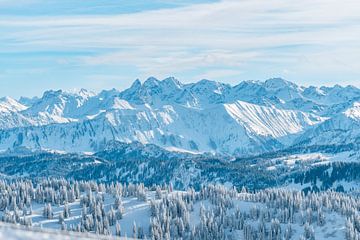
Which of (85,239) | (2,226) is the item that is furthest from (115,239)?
(2,226)

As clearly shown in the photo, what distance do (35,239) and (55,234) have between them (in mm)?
639

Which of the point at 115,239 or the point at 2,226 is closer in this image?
the point at 115,239

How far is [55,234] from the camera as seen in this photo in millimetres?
18875

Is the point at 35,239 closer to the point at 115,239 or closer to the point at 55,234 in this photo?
the point at 55,234

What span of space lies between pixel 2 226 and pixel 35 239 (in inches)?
59.9

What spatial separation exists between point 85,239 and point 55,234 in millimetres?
985

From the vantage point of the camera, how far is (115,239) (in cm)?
1791

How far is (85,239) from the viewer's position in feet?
62.8

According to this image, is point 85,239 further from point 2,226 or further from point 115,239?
point 2,226

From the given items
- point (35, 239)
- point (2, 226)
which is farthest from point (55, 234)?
point (2, 226)

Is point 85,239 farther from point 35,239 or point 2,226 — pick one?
point 2,226

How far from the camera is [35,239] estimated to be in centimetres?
1870

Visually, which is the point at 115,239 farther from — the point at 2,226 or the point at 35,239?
the point at 2,226

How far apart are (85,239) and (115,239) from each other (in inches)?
66.3
